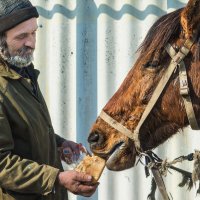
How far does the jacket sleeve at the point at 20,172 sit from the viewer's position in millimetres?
2477

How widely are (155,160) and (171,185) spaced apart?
43.2 inches

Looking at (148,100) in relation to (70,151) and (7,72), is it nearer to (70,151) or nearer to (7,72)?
(70,151)

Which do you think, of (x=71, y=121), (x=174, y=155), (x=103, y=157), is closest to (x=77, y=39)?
(x=71, y=121)

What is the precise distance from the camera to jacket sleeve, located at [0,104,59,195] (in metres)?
2.48

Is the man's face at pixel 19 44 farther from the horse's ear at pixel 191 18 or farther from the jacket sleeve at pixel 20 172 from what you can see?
the horse's ear at pixel 191 18

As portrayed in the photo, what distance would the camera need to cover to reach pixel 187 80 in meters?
2.56

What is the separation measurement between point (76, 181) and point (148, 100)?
1.77 ft

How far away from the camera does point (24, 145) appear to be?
8.60 ft

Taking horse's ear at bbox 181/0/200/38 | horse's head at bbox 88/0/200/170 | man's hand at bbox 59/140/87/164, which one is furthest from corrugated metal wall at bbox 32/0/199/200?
horse's ear at bbox 181/0/200/38

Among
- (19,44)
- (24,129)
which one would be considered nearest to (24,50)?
(19,44)

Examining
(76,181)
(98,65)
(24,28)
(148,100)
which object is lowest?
(76,181)

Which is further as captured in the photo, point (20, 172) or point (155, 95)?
point (155, 95)

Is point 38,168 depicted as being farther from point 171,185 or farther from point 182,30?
point 171,185

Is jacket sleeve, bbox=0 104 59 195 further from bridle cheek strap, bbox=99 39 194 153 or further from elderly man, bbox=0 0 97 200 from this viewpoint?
bridle cheek strap, bbox=99 39 194 153
